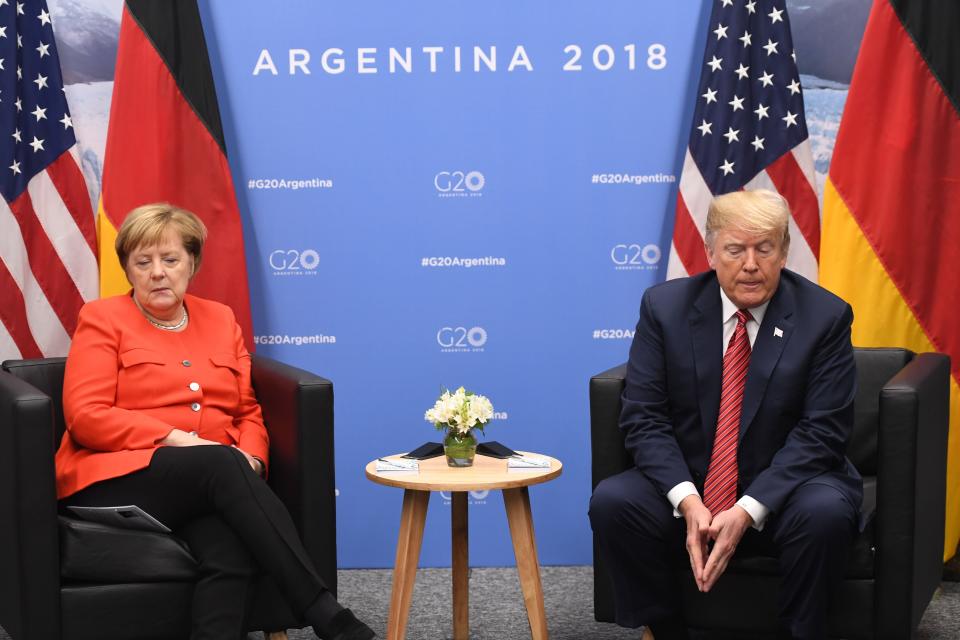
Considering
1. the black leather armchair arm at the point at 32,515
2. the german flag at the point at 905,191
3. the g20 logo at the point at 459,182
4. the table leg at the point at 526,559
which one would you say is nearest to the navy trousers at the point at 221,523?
the black leather armchair arm at the point at 32,515

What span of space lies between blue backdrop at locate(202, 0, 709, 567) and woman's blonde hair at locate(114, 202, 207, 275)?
2.65 ft

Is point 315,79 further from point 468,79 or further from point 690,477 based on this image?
point 690,477

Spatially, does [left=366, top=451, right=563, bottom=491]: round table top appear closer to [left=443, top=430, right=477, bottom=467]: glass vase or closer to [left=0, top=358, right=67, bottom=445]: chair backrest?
[left=443, top=430, right=477, bottom=467]: glass vase

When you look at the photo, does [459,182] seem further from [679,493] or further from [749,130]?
[679,493]

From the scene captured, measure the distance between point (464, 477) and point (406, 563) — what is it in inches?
11.8

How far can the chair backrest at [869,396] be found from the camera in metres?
3.11

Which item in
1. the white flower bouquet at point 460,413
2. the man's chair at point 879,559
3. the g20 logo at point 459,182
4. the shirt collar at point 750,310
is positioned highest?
the g20 logo at point 459,182

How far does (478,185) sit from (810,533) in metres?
1.85

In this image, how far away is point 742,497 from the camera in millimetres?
2488

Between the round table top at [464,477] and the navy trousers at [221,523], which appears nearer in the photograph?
the navy trousers at [221,523]

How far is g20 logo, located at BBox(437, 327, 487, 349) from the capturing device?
12.6 ft

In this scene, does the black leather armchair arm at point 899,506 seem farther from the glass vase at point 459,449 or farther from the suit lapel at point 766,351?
the glass vase at point 459,449

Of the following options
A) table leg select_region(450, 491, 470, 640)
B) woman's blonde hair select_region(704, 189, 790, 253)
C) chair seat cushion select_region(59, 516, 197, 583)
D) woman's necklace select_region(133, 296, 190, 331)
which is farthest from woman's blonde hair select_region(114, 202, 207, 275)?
woman's blonde hair select_region(704, 189, 790, 253)

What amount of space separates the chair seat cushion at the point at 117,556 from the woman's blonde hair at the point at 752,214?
1528mm
